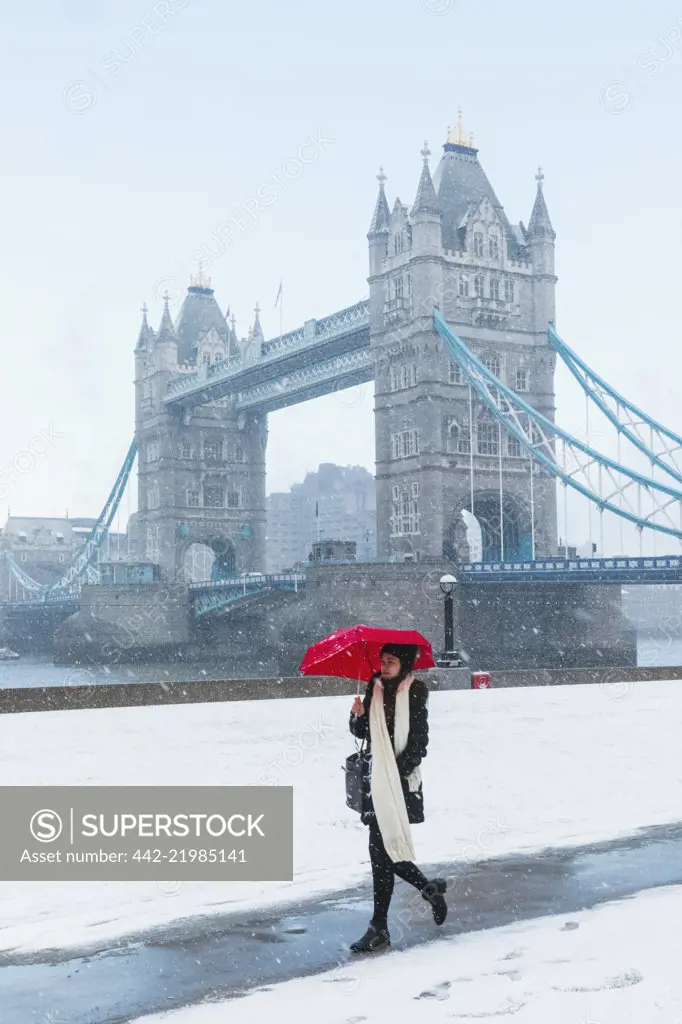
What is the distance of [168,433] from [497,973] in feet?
289

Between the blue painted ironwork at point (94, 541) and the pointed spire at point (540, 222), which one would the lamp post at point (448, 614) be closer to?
the pointed spire at point (540, 222)

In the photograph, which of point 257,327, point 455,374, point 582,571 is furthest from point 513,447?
point 257,327

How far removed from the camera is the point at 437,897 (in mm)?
6914

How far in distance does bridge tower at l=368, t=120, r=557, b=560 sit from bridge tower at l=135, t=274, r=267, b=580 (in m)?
28.0

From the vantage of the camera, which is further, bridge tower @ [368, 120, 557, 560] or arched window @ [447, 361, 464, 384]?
arched window @ [447, 361, 464, 384]

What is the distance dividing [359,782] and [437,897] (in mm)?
841

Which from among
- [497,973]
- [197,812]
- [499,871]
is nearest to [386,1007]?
[497,973]

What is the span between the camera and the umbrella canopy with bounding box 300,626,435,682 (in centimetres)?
679

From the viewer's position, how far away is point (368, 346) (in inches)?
2798

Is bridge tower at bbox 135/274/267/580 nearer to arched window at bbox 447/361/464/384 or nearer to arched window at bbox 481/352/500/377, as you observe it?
arched window at bbox 447/361/464/384

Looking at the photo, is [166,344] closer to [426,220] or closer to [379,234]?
[379,234]

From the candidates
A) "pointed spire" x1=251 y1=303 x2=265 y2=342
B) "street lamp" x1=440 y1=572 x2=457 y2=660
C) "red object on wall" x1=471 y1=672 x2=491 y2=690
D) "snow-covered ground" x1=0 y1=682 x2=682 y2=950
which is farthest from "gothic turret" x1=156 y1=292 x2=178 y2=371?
"snow-covered ground" x1=0 y1=682 x2=682 y2=950

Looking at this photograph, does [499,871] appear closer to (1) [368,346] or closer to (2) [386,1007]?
(2) [386,1007]
